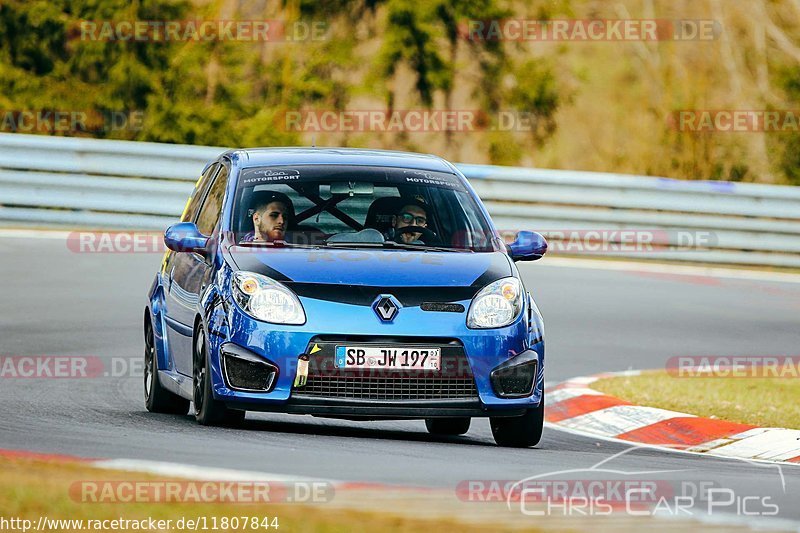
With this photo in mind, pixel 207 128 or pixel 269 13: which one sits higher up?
pixel 269 13

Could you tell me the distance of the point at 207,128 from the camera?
2425 centimetres

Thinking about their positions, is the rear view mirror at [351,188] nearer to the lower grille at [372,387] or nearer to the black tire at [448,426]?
the black tire at [448,426]

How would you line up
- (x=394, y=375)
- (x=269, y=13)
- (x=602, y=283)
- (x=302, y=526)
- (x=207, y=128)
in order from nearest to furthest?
(x=302, y=526), (x=394, y=375), (x=602, y=283), (x=207, y=128), (x=269, y=13)

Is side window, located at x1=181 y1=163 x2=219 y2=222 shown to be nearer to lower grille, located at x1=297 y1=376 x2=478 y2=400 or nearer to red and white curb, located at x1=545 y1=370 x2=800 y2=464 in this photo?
lower grille, located at x1=297 y1=376 x2=478 y2=400

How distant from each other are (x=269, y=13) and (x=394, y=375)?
19849 millimetres

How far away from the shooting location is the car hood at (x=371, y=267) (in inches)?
337

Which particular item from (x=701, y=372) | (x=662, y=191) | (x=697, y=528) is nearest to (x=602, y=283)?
(x=662, y=191)

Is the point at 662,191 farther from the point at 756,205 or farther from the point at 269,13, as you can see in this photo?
the point at 269,13

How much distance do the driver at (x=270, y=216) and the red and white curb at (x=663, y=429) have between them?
241 cm

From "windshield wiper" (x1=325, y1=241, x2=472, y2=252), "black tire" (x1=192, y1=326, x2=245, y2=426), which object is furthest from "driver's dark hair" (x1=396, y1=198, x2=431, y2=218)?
"black tire" (x1=192, y1=326, x2=245, y2=426)

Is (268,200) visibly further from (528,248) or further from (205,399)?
(528,248)

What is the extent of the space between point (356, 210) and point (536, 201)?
1097cm

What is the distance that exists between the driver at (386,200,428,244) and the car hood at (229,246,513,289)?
1.10 ft

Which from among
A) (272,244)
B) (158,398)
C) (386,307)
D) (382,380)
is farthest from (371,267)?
(158,398)
